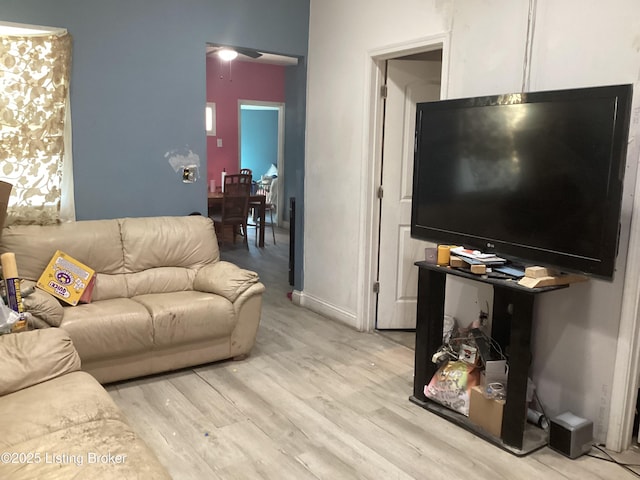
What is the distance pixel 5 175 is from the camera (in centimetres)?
338

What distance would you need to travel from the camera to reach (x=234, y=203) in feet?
22.6

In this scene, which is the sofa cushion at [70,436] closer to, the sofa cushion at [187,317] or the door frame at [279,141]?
the sofa cushion at [187,317]

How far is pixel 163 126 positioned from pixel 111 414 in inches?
98.6

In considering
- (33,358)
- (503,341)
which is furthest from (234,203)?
(33,358)

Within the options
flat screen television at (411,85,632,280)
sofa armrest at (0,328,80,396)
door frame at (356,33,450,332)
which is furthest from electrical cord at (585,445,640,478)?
sofa armrest at (0,328,80,396)

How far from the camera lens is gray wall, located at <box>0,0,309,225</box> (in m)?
3.62

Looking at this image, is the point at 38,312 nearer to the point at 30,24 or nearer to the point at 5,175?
the point at 5,175

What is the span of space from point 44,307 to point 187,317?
775 mm

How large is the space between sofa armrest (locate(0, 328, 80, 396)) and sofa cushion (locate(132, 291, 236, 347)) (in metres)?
0.81

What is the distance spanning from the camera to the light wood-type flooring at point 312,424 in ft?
7.84

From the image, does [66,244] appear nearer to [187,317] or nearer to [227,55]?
[187,317]

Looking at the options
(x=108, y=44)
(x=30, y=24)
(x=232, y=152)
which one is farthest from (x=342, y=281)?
(x=232, y=152)

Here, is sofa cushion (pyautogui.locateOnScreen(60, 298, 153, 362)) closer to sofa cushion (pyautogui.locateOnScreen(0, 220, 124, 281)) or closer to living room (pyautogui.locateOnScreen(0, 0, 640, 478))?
sofa cushion (pyautogui.locateOnScreen(0, 220, 124, 281))

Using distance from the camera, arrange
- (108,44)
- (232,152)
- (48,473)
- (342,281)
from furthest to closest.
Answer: (232,152), (342,281), (108,44), (48,473)
